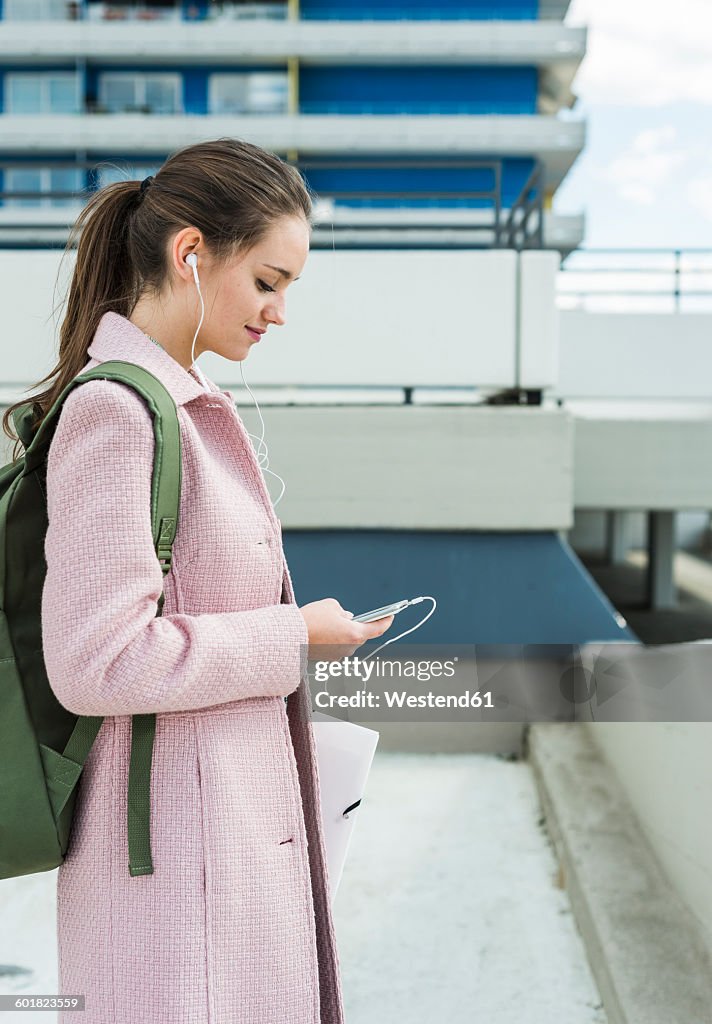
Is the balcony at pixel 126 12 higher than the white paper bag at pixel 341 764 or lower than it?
higher

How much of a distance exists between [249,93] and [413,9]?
5.16m

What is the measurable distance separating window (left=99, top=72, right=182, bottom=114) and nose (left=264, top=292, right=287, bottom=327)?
28154 millimetres

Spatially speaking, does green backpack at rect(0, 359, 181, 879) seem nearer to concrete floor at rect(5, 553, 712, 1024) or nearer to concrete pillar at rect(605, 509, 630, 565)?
concrete floor at rect(5, 553, 712, 1024)

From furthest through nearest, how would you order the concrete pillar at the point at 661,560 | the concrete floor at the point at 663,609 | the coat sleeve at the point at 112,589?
the concrete pillar at the point at 661,560 → the concrete floor at the point at 663,609 → the coat sleeve at the point at 112,589

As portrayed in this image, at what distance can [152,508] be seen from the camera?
104 cm

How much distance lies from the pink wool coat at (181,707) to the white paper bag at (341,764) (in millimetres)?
189

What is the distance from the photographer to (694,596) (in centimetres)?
1661

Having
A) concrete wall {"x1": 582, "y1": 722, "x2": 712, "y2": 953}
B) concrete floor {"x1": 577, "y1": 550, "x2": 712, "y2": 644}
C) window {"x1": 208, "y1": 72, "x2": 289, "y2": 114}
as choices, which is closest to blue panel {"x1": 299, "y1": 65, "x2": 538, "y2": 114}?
window {"x1": 208, "y1": 72, "x2": 289, "y2": 114}

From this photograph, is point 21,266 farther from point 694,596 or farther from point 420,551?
point 694,596

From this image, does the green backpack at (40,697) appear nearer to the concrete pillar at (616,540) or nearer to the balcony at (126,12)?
the concrete pillar at (616,540)

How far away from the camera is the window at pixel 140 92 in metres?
26.8

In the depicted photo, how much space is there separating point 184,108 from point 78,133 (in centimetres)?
329

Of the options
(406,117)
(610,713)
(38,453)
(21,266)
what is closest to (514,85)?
(406,117)

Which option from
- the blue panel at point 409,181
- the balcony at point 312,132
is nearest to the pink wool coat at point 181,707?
the blue panel at point 409,181
